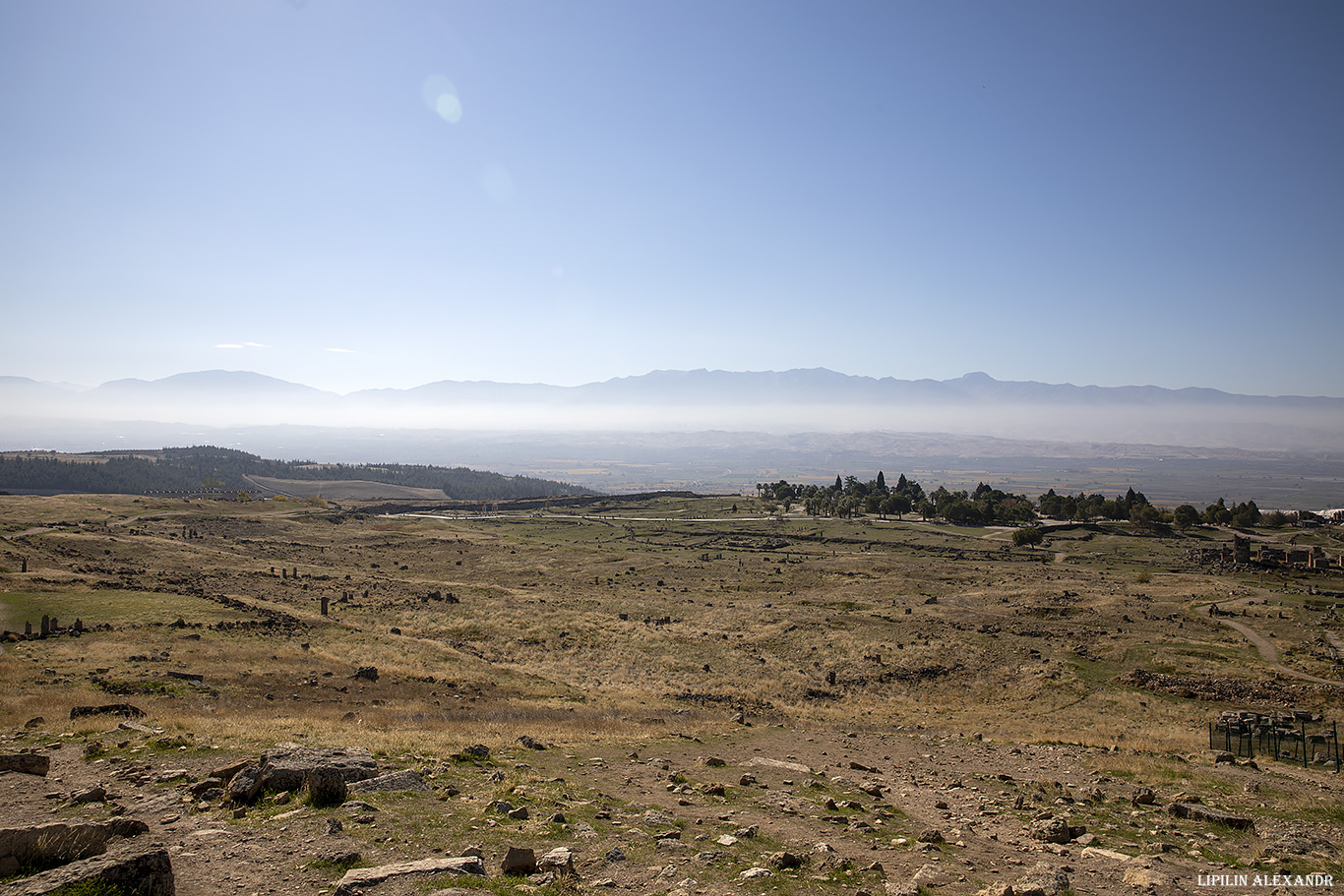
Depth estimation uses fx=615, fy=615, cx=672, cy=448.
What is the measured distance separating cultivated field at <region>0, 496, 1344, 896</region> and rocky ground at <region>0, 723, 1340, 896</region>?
0.08 m

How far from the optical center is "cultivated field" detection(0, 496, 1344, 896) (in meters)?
10.2

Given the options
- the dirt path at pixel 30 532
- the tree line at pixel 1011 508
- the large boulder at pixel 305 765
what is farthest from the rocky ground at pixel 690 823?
the tree line at pixel 1011 508

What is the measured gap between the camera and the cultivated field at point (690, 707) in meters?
10.2

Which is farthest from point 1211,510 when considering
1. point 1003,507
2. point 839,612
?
point 839,612

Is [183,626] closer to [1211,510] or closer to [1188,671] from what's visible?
[1188,671]

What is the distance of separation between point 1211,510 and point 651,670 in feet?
339

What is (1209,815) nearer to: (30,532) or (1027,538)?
(1027,538)

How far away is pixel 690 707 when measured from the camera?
2644 centimetres

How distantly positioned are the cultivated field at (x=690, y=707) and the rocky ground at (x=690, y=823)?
3.1 inches

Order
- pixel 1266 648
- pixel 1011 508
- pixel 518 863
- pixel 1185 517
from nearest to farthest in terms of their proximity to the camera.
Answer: pixel 518 863
pixel 1266 648
pixel 1185 517
pixel 1011 508

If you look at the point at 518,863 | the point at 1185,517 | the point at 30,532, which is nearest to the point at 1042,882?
the point at 518,863

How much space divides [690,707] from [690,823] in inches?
605

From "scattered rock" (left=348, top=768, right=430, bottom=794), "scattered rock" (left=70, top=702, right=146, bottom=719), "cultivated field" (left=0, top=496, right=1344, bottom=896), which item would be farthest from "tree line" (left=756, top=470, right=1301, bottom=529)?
"scattered rock" (left=348, top=768, right=430, bottom=794)

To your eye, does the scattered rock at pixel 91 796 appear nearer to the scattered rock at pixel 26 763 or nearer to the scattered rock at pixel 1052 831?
the scattered rock at pixel 26 763
